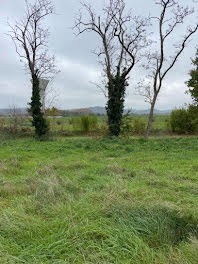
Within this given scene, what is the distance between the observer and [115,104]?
539 inches

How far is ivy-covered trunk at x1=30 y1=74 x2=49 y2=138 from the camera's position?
14.3m

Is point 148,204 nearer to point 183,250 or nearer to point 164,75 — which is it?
point 183,250

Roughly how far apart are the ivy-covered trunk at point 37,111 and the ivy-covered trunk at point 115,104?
506 centimetres

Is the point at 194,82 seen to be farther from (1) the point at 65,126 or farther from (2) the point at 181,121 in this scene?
(1) the point at 65,126

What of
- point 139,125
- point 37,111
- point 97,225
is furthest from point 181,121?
point 97,225

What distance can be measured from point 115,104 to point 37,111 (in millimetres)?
5880

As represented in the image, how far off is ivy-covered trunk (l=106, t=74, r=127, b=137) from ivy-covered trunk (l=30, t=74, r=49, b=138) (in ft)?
16.6

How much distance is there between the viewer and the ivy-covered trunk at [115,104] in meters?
13.7

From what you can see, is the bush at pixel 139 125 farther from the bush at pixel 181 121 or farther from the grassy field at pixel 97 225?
the grassy field at pixel 97 225

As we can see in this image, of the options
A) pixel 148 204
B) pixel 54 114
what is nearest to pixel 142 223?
pixel 148 204

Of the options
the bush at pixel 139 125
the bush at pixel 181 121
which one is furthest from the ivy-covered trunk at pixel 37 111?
the bush at pixel 181 121

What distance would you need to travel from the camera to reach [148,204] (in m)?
2.59

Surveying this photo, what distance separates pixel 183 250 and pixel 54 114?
19647 mm

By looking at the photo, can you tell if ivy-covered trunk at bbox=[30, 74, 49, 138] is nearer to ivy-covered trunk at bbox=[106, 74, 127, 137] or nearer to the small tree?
ivy-covered trunk at bbox=[106, 74, 127, 137]
